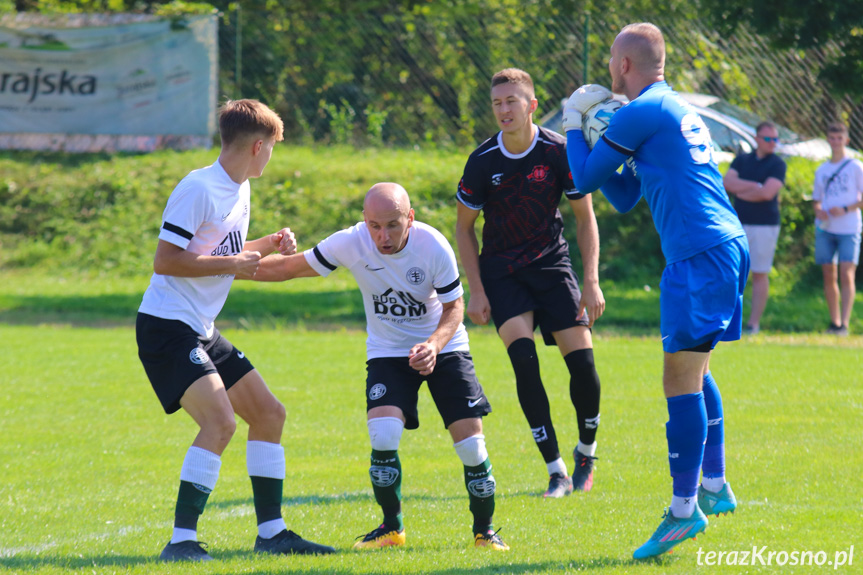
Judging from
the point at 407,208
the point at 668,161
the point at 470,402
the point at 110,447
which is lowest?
the point at 110,447

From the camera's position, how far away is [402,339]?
491 cm

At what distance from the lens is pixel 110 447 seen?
6.84m

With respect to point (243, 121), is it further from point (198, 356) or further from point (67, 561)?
point (67, 561)

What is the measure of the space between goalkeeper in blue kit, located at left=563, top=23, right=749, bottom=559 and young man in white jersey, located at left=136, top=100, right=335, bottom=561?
1.61 meters

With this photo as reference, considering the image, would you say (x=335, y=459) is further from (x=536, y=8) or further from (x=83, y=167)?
(x=536, y=8)

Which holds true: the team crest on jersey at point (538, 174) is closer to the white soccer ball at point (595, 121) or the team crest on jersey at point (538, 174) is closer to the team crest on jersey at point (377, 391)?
the white soccer ball at point (595, 121)

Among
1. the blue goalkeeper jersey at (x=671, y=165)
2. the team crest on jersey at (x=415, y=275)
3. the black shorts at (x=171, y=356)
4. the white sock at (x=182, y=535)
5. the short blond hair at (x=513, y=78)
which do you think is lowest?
A: the white sock at (x=182, y=535)

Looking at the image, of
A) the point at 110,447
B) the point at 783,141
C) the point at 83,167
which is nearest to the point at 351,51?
the point at 83,167

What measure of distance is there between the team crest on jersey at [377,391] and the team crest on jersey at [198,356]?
0.79 meters

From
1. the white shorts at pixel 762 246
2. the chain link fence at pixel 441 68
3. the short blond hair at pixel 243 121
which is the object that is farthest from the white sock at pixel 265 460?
the chain link fence at pixel 441 68

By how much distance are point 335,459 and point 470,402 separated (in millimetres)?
2115

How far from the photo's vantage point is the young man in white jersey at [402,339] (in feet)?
15.0

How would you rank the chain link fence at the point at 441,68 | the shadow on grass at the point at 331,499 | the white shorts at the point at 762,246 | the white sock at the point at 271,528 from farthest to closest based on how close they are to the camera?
the chain link fence at the point at 441,68 < the white shorts at the point at 762,246 < the shadow on grass at the point at 331,499 < the white sock at the point at 271,528

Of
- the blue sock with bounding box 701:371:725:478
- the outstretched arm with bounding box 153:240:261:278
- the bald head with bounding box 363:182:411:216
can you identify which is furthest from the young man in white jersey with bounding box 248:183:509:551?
the blue sock with bounding box 701:371:725:478
